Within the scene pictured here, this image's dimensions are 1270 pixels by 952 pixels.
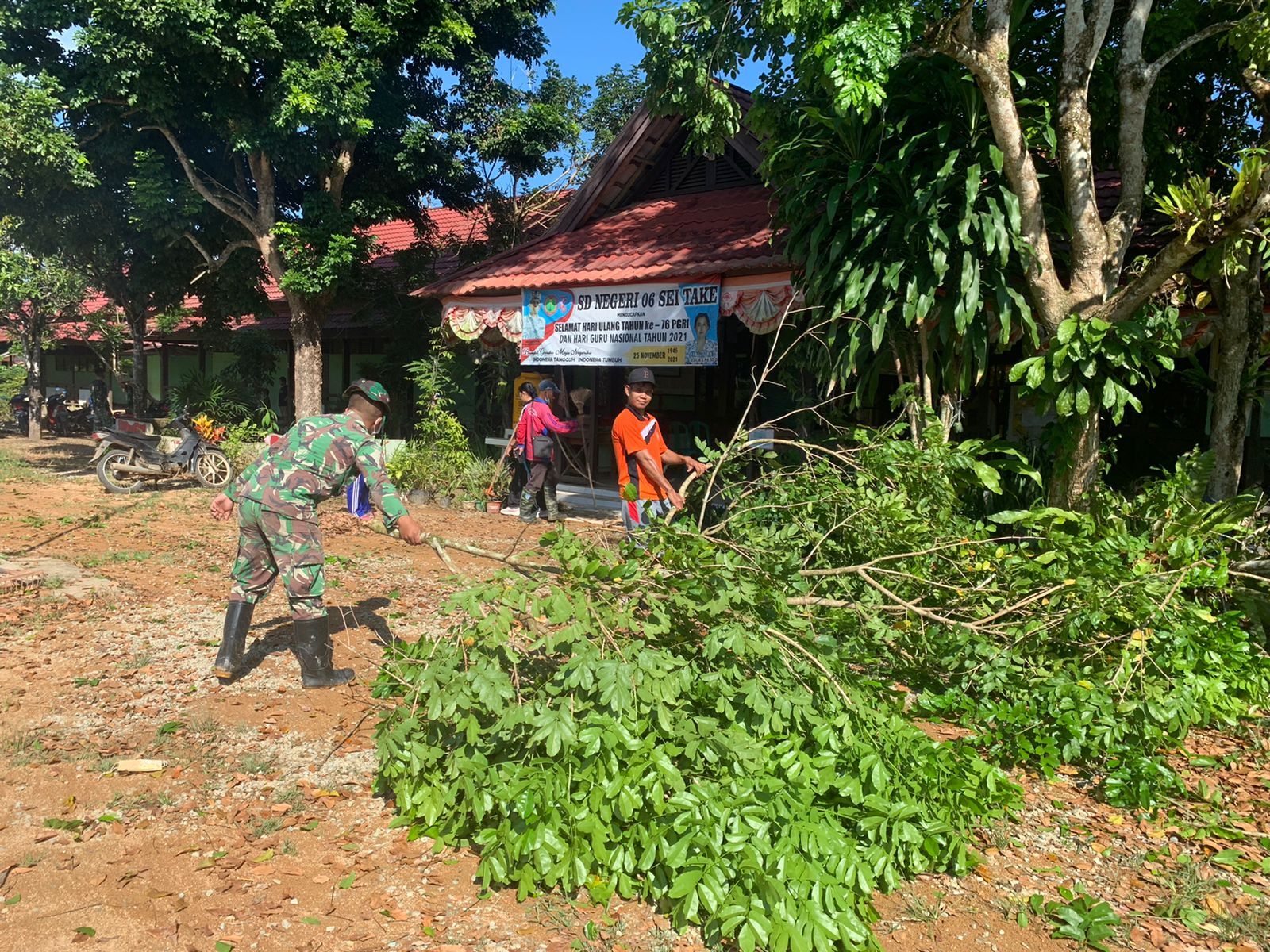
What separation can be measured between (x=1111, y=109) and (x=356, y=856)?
7266 mm

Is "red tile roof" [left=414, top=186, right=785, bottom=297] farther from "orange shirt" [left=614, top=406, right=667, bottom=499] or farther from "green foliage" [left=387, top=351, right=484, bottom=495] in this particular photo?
"orange shirt" [left=614, top=406, right=667, bottom=499]

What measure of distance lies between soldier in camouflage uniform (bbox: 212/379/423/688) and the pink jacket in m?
5.04

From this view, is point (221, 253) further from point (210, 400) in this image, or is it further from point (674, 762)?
point (674, 762)

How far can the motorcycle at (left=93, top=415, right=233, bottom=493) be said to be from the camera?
12281 mm

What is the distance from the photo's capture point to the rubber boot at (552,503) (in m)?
10.7

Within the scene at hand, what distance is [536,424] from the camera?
10180mm

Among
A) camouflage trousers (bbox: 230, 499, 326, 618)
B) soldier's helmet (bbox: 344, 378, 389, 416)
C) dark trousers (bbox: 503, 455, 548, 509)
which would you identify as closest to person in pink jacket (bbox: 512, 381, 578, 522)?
dark trousers (bbox: 503, 455, 548, 509)

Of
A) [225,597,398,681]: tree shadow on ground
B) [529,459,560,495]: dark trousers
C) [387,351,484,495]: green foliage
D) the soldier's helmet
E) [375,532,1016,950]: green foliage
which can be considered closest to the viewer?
[375,532,1016,950]: green foliage

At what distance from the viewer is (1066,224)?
21.0ft

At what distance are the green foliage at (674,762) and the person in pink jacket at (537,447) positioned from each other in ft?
21.6

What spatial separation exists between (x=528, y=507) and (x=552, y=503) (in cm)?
48

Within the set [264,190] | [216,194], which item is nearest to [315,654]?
[264,190]

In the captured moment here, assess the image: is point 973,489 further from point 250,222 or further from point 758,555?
point 250,222

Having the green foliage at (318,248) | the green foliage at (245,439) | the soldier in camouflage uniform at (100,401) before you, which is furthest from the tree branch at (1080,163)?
the soldier in camouflage uniform at (100,401)
